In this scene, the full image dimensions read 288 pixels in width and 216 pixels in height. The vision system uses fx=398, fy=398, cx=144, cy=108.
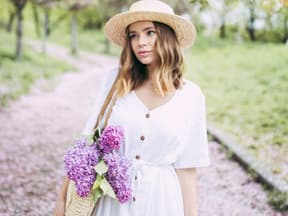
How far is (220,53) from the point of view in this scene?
21562 mm

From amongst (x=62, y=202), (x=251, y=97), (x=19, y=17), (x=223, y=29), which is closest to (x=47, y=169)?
(x=62, y=202)

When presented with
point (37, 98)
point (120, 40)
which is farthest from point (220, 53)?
point (120, 40)

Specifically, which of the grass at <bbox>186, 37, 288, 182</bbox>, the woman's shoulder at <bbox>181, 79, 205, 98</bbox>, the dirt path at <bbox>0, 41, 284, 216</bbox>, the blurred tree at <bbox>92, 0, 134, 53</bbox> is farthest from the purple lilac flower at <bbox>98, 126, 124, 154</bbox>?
the blurred tree at <bbox>92, 0, 134, 53</bbox>

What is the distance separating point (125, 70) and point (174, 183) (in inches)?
28.4

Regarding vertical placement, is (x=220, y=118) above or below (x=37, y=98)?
below

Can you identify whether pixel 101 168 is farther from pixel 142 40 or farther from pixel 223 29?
pixel 223 29

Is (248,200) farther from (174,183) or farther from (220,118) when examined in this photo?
(220,118)

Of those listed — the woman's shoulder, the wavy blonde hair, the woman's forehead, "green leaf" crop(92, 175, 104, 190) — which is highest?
the woman's forehead

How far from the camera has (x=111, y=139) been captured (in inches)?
77.0

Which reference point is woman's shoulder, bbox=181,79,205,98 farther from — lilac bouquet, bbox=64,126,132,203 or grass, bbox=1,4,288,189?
grass, bbox=1,4,288,189

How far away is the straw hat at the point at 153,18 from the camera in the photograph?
223cm

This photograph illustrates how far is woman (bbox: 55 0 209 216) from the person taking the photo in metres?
2.15

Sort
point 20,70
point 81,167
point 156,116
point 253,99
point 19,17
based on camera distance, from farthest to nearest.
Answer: point 19,17
point 20,70
point 253,99
point 156,116
point 81,167

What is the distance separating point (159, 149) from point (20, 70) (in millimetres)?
14297
